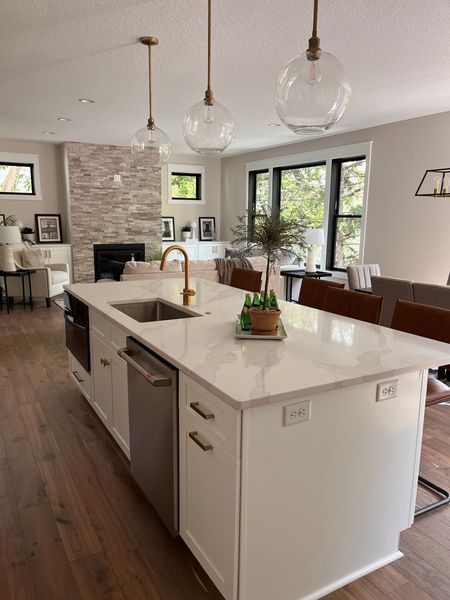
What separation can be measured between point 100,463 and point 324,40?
10.9 ft

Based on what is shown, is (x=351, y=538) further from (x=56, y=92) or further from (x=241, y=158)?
(x=241, y=158)

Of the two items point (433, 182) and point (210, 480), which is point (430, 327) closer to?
point (210, 480)

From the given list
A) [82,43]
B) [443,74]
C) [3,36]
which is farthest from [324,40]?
[3,36]

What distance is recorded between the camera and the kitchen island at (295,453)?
1.43 metres

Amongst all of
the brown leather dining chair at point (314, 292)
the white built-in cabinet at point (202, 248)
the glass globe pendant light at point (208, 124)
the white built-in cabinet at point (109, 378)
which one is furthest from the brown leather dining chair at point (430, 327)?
the white built-in cabinet at point (202, 248)

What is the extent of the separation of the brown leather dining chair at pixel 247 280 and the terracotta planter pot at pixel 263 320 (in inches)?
71.2

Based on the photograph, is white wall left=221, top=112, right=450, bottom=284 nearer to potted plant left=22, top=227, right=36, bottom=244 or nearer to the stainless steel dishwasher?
the stainless steel dishwasher

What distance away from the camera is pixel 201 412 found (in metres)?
1.53

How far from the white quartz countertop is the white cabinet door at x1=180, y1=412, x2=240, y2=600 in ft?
0.73

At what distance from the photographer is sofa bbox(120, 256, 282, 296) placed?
16.6ft

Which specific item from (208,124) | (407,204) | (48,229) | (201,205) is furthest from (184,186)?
(208,124)

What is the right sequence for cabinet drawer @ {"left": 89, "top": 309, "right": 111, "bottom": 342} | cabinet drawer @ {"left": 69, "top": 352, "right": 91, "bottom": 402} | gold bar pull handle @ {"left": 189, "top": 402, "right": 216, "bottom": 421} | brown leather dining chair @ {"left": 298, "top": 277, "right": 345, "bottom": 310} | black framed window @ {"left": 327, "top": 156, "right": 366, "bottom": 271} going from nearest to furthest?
gold bar pull handle @ {"left": 189, "top": 402, "right": 216, "bottom": 421}, cabinet drawer @ {"left": 89, "top": 309, "right": 111, "bottom": 342}, cabinet drawer @ {"left": 69, "top": 352, "right": 91, "bottom": 402}, brown leather dining chair @ {"left": 298, "top": 277, "right": 345, "bottom": 310}, black framed window @ {"left": 327, "top": 156, "right": 366, "bottom": 271}

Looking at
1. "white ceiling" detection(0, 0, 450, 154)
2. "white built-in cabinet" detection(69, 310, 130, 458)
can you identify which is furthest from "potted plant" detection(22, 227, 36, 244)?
"white built-in cabinet" detection(69, 310, 130, 458)

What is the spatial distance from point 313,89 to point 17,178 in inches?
309
